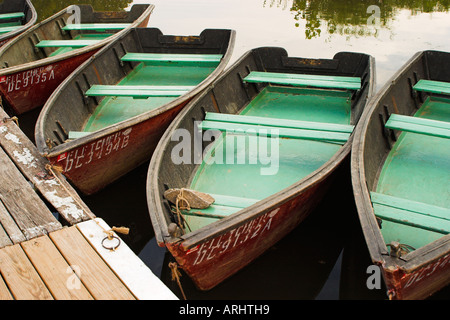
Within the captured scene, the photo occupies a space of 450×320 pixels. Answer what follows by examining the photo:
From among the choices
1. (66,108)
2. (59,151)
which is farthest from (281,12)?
(59,151)

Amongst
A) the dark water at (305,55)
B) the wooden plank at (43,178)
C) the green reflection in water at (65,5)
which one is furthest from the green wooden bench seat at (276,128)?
the green reflection in water at (65,5)

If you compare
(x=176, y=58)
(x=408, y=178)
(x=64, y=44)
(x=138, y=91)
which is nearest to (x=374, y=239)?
(x=408, y=178)

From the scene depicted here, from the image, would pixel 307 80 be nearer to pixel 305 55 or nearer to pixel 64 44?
pixel 305 55

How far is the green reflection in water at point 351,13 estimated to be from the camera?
12.3 meters

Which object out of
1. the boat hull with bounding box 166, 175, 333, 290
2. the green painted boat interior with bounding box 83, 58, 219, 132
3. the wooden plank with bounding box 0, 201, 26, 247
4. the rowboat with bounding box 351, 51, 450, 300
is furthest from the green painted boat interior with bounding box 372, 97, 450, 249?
the wooden plank with bounding box 0, 201, 26, 247

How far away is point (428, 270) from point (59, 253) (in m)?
3.15

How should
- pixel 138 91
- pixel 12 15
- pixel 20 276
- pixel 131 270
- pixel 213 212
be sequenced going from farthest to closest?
pixel 12 15, pixel 138 91, pixel 213 212, pixel 131 270, pixel 20 276

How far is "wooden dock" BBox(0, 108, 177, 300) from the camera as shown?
3.61 m

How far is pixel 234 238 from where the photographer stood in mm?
3938

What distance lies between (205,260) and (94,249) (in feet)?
3.45

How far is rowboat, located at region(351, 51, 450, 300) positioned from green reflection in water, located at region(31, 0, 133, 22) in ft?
36.1

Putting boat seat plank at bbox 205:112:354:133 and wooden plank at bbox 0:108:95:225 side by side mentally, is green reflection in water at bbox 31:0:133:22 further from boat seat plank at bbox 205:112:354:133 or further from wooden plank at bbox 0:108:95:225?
boat seat plank at bbox 205:112:354:133

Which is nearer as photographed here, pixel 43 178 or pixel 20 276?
pixel 20 276
